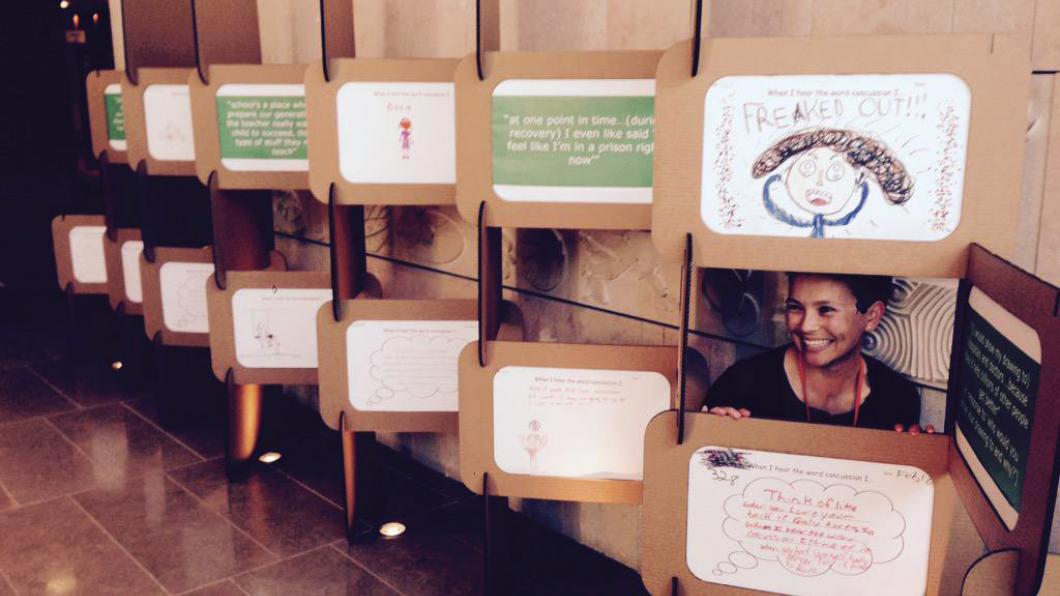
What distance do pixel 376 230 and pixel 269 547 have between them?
42.6 inches

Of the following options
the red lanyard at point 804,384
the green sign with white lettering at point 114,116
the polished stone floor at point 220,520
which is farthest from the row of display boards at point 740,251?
the green sign with white lettering at point 114,116

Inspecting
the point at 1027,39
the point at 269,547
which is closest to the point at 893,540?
the point at 1027,39

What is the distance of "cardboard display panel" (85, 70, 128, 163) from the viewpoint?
139 inches

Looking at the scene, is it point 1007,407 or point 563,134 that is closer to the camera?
point 1007,407

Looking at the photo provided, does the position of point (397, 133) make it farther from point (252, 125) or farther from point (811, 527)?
point (811, 527)

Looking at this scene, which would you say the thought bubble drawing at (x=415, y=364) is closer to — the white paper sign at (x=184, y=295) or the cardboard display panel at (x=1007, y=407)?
the white paper sign at (x=184, y=295)

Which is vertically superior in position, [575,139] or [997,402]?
[575,139]

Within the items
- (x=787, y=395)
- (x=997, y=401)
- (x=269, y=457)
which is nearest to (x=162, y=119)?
(x=269, y=457)

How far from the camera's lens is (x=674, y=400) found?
183 centimetres

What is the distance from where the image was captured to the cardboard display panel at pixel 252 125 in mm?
2574

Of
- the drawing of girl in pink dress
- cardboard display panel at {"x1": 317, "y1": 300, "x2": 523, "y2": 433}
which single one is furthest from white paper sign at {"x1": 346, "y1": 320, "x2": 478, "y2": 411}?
the drawing of girl in pink dress

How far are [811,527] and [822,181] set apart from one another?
0.56 metres

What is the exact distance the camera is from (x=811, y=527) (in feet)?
4.78

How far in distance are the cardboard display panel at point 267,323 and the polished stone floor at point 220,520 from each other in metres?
0.37
